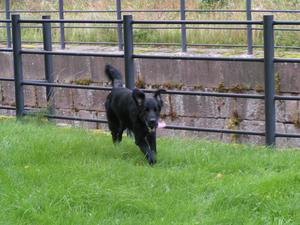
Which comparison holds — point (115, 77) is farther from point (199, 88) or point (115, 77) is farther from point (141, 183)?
point (199, 88)

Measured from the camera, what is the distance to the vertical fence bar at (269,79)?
9297mm

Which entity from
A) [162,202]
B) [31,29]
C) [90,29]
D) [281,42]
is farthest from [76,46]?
[162,202]

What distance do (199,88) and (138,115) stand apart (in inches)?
168

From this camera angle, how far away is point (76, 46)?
55.5 feet

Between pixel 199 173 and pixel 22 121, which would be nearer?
pixel 199 173

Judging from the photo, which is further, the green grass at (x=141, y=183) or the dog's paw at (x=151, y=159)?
the dog's paw at (x=151, y=159)

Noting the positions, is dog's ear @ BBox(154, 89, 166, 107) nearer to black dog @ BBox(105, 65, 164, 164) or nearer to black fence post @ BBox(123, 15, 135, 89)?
black dog @ BBox(105, 65, 164, 164)

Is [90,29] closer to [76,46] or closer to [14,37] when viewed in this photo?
[76,46]

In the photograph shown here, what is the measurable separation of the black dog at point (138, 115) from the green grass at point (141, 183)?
5.6 inches

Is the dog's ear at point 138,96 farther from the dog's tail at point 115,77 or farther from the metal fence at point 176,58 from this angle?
the dog's tail at point 115,77

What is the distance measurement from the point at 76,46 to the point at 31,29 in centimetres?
234

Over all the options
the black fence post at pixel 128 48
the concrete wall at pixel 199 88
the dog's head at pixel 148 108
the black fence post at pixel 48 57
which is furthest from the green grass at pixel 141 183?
the concrete wall at pixel 199 88

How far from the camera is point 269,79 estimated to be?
9336 millimetres

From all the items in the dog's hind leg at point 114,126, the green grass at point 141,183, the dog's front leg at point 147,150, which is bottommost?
the green grass at point 141,183
